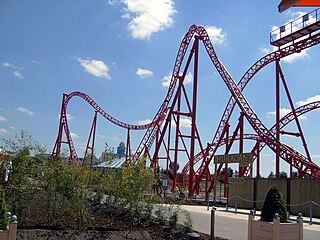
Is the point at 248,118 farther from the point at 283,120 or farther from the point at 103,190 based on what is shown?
the point at 103,190

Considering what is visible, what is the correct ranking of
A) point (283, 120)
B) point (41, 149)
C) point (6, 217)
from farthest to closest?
point (283, 120) → point (41, 149) → point (6, 217)

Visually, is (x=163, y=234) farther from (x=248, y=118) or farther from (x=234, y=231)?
(x=248, y=118)

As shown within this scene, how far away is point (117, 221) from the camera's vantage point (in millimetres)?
11414

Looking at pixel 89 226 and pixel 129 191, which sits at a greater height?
pixel 129 191

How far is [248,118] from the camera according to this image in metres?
27.5

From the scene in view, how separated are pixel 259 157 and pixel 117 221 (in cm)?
2283

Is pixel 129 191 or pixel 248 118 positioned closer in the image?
pixel 129 191

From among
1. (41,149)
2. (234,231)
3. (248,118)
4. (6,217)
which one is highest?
(248,118)

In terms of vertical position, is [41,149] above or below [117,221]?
above

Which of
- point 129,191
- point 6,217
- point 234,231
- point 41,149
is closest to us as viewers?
point 6,217

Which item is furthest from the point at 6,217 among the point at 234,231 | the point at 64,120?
the point at 64,120

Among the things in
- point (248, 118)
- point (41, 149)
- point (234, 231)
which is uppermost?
point (248, 118)

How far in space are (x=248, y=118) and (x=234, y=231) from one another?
16347 millimetres

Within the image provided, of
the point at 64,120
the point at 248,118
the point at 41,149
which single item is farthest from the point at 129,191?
the point at 64,120
